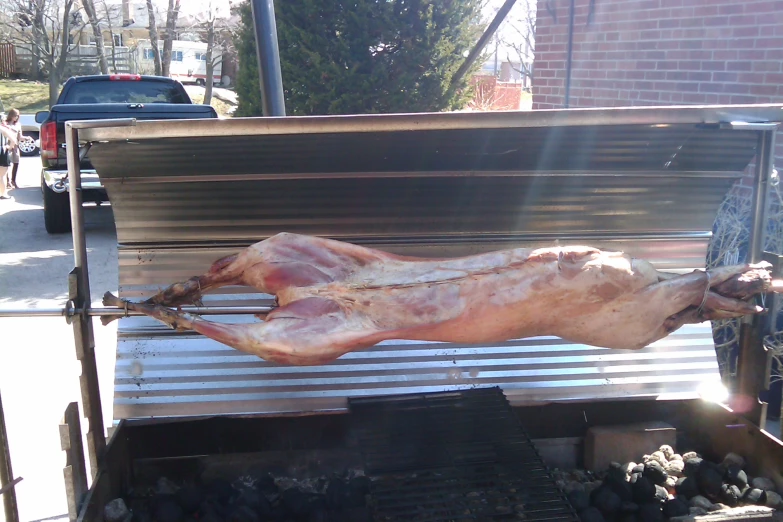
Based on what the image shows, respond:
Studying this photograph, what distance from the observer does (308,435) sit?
10.5ft

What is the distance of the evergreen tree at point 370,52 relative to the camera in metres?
9.38

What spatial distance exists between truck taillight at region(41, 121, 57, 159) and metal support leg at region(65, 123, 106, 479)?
6.65 m

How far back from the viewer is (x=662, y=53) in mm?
5988

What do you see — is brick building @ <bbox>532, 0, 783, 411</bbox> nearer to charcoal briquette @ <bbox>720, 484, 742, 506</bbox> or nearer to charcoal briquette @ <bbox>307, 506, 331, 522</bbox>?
charcoal briquette @ <bbox>720, 484, 742, 506</bbox>

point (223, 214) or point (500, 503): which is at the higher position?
point (223, 214)

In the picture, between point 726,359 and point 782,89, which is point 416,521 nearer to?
point 726,359

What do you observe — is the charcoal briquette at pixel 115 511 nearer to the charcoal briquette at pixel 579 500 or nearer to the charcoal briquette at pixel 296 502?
the charcoal briquette at pixel 296 502

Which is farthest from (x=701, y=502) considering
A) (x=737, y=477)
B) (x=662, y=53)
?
(x=662, y=53)

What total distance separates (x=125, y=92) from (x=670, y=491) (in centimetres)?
917

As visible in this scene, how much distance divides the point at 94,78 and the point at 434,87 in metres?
4.82

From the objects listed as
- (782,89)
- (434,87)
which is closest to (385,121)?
(782,89)

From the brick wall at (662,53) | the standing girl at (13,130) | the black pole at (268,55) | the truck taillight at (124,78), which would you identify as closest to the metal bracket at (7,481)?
the black pole at (268,55)

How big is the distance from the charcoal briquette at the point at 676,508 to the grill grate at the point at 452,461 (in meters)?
0.48

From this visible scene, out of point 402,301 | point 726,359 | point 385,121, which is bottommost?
point 726,359
